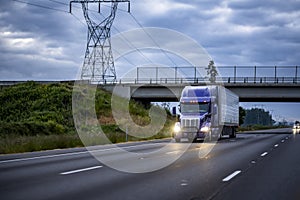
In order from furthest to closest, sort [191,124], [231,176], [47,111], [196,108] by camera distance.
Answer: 1. [47,111]
2. [196,108]
3. [191,124]
4. [231,176]

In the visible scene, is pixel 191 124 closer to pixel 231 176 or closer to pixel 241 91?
pixel 231 176

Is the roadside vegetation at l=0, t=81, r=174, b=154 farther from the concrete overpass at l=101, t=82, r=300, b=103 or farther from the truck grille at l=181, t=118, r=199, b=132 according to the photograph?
the truck grille at l=181, t=118, r=199, b=132

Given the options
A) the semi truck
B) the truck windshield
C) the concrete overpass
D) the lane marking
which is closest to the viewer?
the lane marking

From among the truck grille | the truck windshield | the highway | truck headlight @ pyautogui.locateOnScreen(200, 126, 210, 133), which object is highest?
the truck windshield

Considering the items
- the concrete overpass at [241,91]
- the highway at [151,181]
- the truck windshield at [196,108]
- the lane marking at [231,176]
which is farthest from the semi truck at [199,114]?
the concrete overpass at [241,91]

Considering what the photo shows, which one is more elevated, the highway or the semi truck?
the semi truck

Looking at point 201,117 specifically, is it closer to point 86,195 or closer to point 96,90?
point 86,195

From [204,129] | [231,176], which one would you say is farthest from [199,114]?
[231,176]

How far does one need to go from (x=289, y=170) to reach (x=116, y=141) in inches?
875

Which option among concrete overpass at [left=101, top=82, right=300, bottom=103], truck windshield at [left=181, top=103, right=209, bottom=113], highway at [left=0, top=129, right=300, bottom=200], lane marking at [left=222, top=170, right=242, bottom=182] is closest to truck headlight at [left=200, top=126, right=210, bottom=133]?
truck windshield at [left=181, top=103, right=209, bottom=113]

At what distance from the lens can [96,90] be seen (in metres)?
75.8

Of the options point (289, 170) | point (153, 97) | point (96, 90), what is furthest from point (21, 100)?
point (289, 170)

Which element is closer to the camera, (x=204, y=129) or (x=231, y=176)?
(x=231, y=176)

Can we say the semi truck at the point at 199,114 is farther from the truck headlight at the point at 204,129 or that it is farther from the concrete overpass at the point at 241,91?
the concrete overpass at the point at 241,91
